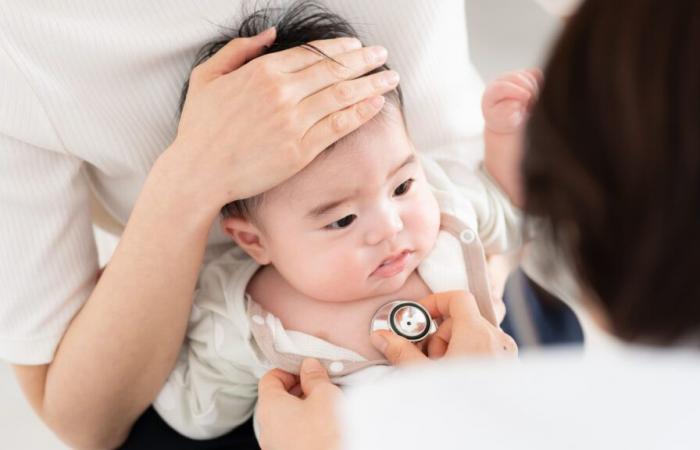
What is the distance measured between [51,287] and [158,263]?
136 millimetres

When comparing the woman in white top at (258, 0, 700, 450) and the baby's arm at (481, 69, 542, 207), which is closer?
the woman in white top at (258, 0, 700, 450)

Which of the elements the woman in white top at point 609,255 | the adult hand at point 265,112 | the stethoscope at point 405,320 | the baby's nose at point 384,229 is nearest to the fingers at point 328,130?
the adult hand at point 265,112

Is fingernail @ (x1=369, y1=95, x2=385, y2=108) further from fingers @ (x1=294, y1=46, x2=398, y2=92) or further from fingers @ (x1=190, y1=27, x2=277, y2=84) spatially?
fingers @ (x1=190, y1=27, x2=277, y2=84)

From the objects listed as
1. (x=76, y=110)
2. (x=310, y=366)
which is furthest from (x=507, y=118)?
(x=76, y=110)

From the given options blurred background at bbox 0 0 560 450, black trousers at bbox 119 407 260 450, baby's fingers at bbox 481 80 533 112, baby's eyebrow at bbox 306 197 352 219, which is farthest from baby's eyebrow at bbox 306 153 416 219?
blurred background at bbox 0 0 560 450

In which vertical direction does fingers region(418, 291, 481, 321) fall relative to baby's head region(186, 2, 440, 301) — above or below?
below

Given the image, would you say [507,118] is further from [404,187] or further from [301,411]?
[301,411]

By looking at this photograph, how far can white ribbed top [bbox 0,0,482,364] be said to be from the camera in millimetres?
821

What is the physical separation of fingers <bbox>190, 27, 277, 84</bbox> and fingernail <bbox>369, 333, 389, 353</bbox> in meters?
0.34

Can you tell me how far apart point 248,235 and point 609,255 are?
0.56 meters

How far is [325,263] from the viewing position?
34.7 inches

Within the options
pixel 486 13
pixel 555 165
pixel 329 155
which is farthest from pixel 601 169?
pixel 486 13

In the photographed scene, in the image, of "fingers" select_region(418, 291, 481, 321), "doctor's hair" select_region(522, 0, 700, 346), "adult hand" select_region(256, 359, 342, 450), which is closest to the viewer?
"doctor's hair" select_region(522, 0, 700, 346)

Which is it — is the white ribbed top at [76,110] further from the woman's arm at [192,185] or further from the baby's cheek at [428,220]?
the baby's cheek at [428,220]
